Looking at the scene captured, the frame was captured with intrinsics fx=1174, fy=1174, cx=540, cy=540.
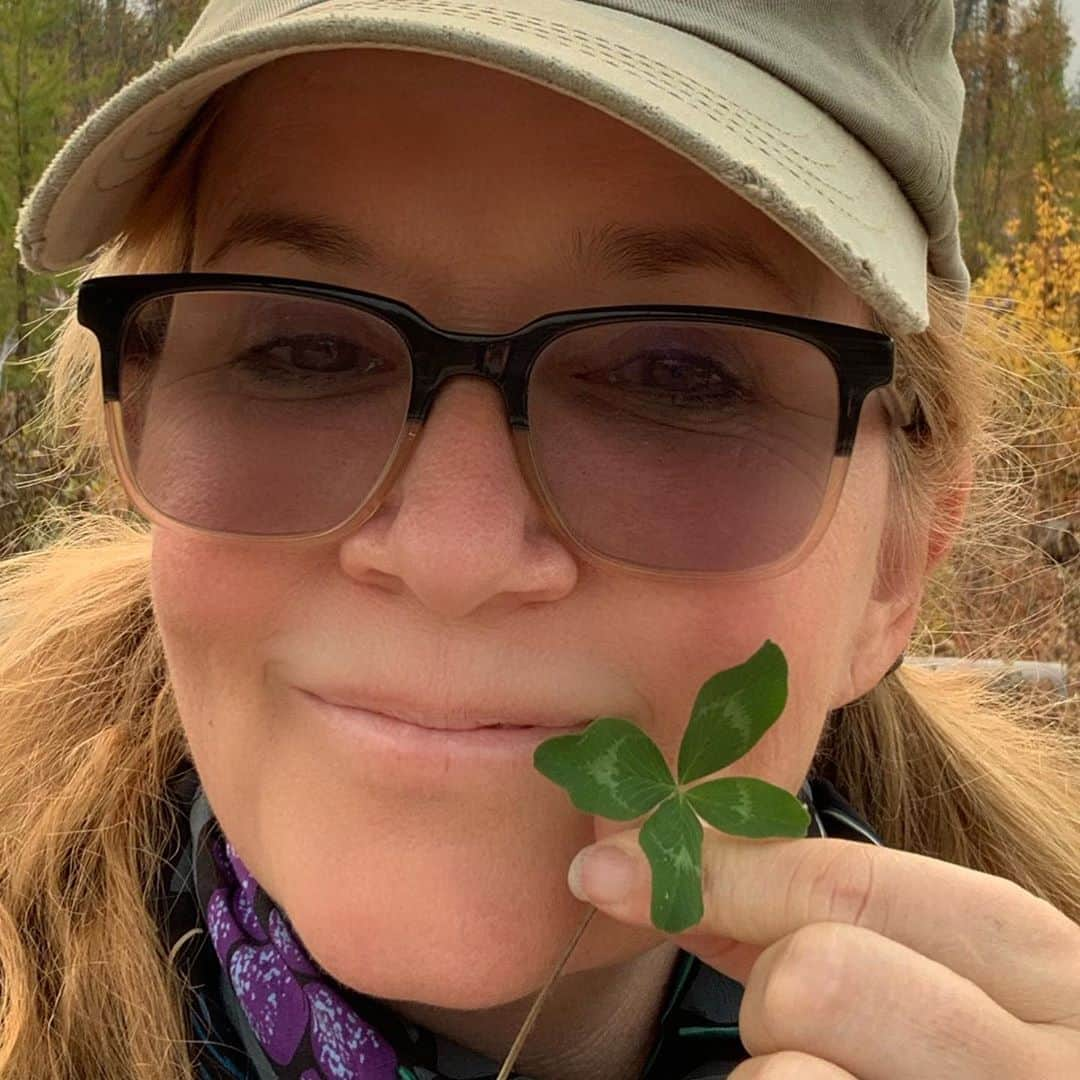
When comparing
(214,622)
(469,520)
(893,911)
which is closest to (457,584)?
(469,520)

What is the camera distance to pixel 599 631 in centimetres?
108

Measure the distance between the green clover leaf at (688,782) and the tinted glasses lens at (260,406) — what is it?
315 millimetres

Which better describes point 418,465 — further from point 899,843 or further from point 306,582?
point 899,843

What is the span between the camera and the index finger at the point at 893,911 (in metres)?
0.93

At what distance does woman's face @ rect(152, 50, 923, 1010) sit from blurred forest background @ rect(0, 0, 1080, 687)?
49cm

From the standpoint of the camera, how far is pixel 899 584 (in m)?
1.50

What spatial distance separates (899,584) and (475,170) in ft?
2.58

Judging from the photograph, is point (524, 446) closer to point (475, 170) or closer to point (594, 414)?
point (594, 414)

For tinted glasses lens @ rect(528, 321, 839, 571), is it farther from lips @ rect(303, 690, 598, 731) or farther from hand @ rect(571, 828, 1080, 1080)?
hand @ rect(571, 828, 1080, 1080)

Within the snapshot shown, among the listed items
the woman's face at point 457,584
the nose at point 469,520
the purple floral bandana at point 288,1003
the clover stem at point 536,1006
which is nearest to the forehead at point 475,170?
the woman's face at point 457,584

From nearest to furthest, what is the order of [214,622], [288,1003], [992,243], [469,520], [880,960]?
1. [880,960]
2. [469,520]
3. [214,622]
4. [288,1003]
5. [992,243]

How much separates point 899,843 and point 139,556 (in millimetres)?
1403

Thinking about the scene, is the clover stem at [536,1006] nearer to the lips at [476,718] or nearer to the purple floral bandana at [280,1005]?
the lips at [476,718]

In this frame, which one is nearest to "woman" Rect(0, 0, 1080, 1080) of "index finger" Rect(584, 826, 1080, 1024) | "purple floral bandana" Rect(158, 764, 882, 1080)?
"index finger" Rect(584, 826, 1080, 1024)
